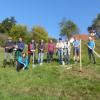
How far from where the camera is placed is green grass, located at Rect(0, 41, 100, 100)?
57.8 feet

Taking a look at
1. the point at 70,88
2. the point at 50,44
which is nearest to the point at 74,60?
the point at 50,44

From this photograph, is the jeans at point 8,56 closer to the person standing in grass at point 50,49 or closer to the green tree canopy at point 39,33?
the person standing in grass at point 50,49

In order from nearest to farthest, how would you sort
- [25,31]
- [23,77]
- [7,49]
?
[23,77], [7,49], [25,31]

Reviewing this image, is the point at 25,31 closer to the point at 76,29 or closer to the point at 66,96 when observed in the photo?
the point at 76,29

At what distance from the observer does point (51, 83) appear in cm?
1947

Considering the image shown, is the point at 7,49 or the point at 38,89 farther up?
the point at 7,49

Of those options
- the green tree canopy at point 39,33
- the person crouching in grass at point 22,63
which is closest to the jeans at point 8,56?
the person crouching in grass at point 22,63

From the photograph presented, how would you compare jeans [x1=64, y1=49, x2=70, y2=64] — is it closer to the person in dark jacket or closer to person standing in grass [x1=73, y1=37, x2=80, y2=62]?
person standing in grass [x1=73, y1=37, x2=80, y2=62]

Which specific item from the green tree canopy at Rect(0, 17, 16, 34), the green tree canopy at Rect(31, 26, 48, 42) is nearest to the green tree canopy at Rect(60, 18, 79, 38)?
the green tree canopy at Rect(31, 26, 48, 42)

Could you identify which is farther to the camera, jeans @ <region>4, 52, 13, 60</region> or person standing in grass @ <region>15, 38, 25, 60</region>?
jeans @ <region>4, 52, 13, 60</region>

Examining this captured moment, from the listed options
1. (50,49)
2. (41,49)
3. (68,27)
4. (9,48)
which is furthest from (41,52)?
(68,27)

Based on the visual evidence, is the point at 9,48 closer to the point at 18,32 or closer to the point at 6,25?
the point at 18,32

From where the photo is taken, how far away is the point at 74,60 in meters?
25.4

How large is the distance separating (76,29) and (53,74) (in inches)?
2437
